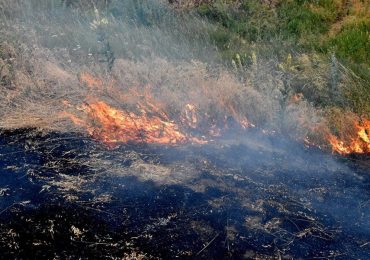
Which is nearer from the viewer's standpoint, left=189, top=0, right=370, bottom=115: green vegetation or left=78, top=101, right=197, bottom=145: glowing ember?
left=78, top=101, right=197, bottom=145: glowing ember

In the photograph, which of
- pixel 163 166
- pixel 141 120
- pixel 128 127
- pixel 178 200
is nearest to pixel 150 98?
pixel 141 120

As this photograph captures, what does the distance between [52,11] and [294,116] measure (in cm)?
670

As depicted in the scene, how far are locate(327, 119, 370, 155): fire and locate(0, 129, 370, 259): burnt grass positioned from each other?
0.72 feet

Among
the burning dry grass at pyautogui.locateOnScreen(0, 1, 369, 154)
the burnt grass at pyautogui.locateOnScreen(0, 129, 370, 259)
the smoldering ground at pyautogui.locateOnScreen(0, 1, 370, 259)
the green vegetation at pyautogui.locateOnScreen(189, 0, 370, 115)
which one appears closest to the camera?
the burnt grass at pyautogui.locateOnScreen(0, 129, 370, 259)

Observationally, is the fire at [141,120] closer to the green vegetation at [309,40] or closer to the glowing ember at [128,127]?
the glowing ember at [128,127]

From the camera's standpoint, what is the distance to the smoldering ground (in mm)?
4137

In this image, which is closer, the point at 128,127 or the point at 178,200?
the point at 178,200

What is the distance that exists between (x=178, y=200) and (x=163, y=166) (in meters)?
0.82

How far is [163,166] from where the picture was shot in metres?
5.46

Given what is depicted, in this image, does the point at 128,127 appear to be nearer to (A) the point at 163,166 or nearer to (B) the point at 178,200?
(A) the point at 163,166

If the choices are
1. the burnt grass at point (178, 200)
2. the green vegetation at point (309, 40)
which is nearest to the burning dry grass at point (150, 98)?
the green vegetation at point (309, 40)

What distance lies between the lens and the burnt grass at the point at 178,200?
403 cm

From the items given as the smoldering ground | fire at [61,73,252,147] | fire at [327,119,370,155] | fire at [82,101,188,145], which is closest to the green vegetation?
fire at [327,119,370,155]

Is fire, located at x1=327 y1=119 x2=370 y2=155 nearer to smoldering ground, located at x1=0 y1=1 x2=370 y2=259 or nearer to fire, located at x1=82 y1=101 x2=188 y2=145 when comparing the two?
smoldering ground, located at x1=0 y1=1 x2=370 y2=259
